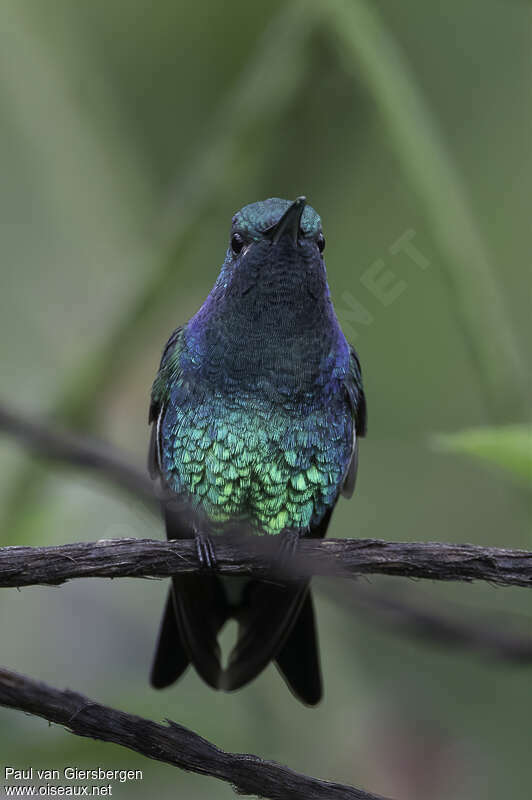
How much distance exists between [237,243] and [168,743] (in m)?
1.46

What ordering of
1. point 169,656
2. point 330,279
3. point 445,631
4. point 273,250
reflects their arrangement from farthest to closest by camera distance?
point 330,279 → point 169,656 → point 445,631 → point 273,250

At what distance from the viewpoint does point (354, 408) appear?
2.92 m

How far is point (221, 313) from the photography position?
2812 mm

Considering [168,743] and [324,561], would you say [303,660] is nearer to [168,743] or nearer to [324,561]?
[324,561]

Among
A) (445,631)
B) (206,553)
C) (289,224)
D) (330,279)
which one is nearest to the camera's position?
(206,553)

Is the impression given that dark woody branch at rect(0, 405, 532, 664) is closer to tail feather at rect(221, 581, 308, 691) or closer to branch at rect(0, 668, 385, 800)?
tail feather at rect(221, 581, 308, 691)

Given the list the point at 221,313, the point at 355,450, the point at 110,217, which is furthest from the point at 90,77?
the point at 355,450

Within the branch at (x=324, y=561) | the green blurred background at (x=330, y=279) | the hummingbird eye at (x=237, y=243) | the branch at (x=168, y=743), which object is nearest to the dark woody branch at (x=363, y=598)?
the green blurred background at (x=330, y=279)

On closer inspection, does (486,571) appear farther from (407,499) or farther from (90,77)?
(90,77)

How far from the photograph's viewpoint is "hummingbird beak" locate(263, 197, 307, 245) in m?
2.38

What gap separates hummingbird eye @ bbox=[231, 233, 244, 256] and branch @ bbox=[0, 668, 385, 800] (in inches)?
54.9

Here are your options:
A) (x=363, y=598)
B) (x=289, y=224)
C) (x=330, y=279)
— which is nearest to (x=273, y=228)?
(x=289, y=224)

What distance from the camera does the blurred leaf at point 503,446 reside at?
1.74 metres

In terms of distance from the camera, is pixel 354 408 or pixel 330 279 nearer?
pixel 354 408
